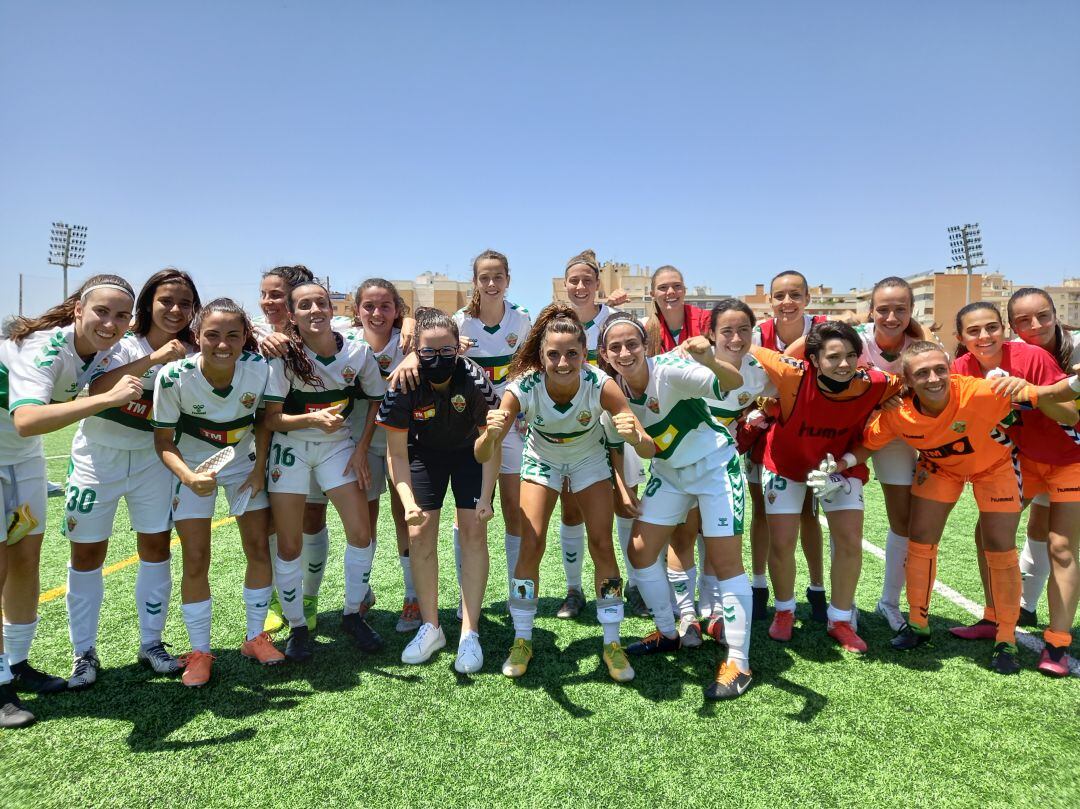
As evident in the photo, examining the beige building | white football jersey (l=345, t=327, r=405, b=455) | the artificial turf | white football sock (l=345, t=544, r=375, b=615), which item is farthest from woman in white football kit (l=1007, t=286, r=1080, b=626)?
the beige building

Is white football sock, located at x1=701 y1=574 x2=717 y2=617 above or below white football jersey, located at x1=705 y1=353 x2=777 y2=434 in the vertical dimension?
below

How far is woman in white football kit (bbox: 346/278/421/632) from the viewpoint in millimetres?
3926

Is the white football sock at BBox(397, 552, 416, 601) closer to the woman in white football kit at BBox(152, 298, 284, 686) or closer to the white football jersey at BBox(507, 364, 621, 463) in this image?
the woman in white football kit at BBox(152, 298, 284, 686)

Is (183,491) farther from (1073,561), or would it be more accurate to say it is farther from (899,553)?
(1073,561)

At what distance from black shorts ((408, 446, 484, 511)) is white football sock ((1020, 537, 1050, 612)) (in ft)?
11.7

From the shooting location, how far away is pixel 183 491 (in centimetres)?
327

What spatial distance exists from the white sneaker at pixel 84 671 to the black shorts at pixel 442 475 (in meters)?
1.92

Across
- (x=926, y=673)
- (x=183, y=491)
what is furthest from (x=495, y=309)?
(x=926, y=673)

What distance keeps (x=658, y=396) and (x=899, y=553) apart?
1.96 m

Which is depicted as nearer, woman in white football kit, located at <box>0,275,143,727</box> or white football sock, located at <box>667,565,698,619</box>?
woman in white football kit, located at <box>0,275,143,727</box>

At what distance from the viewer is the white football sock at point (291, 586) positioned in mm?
3521

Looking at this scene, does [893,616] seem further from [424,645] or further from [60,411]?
[60,411]

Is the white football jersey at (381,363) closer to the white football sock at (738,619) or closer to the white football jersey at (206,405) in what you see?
the white football jersey at (206,405)

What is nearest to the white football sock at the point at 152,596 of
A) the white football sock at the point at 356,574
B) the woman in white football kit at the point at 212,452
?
the woman in white football kit at the point at 212,452
